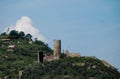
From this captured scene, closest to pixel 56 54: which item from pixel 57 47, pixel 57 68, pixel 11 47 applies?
pixel 57 47

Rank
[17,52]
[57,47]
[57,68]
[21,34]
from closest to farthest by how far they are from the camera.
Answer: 1. [57,68]
2. [57,47]
3. [17,52]
4. [21,34]

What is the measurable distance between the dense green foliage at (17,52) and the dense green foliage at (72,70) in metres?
5.79

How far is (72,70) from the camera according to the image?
110438 millimetres

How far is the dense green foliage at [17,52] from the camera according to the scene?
12281 centimetres

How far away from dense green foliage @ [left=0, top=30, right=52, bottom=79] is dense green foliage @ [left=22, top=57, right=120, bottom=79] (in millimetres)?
5789

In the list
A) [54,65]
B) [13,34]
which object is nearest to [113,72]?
[54,65]

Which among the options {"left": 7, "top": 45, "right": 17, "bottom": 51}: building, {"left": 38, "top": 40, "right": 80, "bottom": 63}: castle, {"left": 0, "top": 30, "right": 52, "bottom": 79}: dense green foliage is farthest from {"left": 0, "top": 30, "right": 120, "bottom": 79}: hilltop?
{"left": 7, "top": 45, "right": 17, "bottom": 51}: building

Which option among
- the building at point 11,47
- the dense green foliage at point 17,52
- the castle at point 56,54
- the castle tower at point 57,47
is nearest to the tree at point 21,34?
the dense green foliage at point 17,52

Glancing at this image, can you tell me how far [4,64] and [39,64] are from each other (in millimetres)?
13447

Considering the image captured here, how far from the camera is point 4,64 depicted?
5022 inches

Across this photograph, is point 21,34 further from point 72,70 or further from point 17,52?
point 72,70

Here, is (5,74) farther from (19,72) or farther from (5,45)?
(5,45)

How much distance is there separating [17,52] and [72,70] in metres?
31.3

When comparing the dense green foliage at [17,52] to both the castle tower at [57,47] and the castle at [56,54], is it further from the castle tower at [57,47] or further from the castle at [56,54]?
the castle tower at [57,47]
